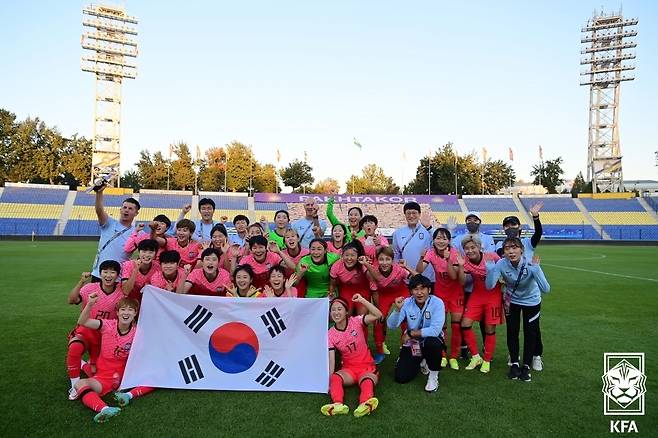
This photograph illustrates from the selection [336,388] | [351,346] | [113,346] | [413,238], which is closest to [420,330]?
[351,346]

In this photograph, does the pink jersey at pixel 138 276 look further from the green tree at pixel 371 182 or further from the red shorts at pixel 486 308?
the green tree at pixel 371 182

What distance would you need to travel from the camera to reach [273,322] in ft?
15.8

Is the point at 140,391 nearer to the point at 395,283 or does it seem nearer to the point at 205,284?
the point at 205,284

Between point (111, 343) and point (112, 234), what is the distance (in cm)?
163

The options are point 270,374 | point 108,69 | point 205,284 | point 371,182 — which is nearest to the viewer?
point 270,374

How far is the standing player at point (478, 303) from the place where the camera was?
562cm

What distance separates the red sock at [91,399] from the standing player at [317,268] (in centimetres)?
259

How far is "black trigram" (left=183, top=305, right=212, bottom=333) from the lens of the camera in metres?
4.83

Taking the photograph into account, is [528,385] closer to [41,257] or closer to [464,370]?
[464,370]

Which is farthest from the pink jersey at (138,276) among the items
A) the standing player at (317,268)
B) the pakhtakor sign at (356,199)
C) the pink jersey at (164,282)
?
the pakhtakor sign at (356,199)

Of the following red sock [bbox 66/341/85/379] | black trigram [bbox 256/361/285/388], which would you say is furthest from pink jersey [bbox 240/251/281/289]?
red sock [bbox 66/341/85/379]

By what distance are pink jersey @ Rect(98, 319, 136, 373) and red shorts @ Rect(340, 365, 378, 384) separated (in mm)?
2276

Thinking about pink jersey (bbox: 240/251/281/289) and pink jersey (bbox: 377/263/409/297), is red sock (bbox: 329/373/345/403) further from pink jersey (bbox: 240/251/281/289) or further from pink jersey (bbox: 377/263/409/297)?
pink jersey (bbox: 240/251/281/289)

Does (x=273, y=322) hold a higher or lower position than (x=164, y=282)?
lower
